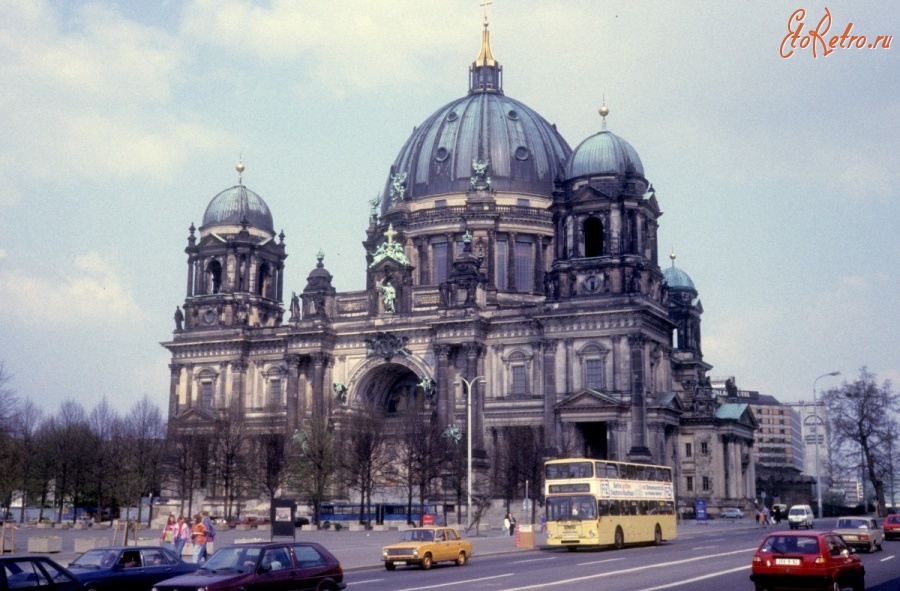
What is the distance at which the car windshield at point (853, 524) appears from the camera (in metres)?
43.8

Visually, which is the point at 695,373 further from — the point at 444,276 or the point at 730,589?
the point at 730,589

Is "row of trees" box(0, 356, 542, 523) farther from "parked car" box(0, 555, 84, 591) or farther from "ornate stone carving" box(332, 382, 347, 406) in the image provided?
"parked car" box(0, 555, 84, 591)

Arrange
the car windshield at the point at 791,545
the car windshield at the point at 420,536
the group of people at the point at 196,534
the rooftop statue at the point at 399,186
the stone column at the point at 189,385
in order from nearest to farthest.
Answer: the car windshield at the point at 791,545, the group of people at the point at 196,534, the car windshield at the point at 420,536, the stone column at the point at 189,385, the rooftop statue at the point at 399,186

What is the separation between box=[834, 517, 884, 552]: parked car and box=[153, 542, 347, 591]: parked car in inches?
996

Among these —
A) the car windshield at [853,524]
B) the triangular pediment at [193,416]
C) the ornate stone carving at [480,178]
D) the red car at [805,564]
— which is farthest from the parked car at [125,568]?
the ornate stone carving at [480,178]

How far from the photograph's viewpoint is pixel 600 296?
8800cm

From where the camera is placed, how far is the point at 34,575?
21.1 m

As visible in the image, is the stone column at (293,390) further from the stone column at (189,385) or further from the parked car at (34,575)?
the parked car at (34,575)

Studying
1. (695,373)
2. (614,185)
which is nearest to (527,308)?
(614,185)

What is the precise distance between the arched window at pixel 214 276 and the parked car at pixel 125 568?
80.6 metres

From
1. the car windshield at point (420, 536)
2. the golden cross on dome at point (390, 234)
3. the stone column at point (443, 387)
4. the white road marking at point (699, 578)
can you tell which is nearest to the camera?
the white road marking at point (699, 578)

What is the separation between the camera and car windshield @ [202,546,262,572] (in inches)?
910

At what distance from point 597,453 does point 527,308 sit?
1314 centimetres

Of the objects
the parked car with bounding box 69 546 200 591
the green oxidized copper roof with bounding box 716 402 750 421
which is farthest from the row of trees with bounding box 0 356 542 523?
the parked car with bounding box 69 546 200 591
